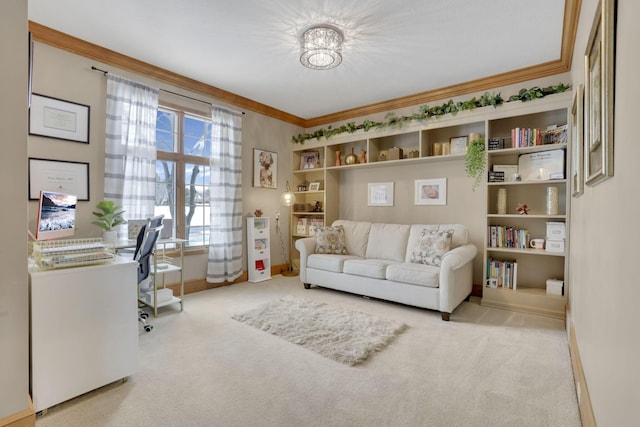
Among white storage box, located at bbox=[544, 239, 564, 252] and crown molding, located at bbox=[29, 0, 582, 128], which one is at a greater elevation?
crown molding, located at bbox=[29, 0, 582, 128]

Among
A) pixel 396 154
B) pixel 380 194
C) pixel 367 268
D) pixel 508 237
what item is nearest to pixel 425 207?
pixel 380 194

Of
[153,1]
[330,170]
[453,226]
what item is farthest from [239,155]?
[453,226]

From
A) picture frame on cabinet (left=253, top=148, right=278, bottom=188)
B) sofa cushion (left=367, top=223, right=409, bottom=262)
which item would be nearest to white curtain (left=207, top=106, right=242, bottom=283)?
picture frame on cabinet (left=253, top=148, right=278, bottom=188)

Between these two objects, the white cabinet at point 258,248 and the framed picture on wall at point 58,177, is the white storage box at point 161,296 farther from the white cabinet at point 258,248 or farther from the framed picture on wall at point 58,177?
the white cabinet at point 258,248

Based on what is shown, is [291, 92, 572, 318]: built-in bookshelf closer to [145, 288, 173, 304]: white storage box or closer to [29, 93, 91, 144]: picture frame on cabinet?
[145, 288, 173, 304]: white storage box

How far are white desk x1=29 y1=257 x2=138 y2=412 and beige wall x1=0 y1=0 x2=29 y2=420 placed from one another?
18cm

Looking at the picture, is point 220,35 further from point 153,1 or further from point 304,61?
point 304,61

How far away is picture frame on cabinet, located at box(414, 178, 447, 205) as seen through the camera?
4.25 metres

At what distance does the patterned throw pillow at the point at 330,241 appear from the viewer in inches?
174

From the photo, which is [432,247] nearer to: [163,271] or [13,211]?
[163,271]

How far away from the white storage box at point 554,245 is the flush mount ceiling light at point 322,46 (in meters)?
2.89

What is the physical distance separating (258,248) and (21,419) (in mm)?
3308

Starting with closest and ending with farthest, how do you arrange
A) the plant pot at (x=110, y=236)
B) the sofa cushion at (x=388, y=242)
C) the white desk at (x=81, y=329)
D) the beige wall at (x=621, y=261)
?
the beige wall at (x=621, y=261) < the white desk at (x=81, y=329) < the plant pot at (x=110, y=236) < the sofa cushion at (x=388, y=242)

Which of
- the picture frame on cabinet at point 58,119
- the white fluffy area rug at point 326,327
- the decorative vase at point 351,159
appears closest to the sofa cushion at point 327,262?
the white fluffy area rug at point 326,327
